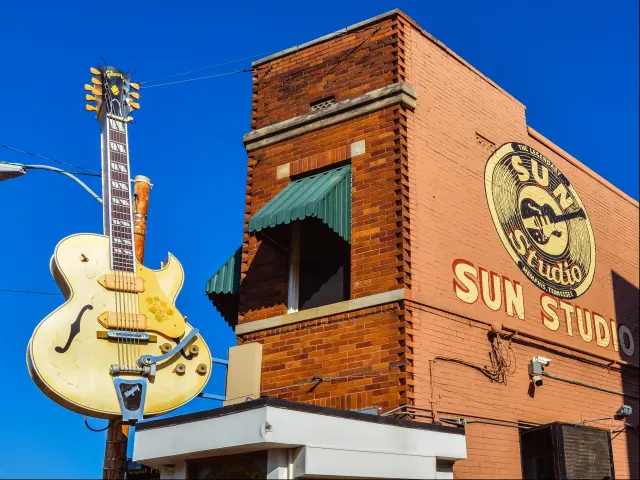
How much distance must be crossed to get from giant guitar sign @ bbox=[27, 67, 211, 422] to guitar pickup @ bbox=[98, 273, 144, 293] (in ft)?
0.04

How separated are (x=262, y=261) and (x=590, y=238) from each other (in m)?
Result: 6.25

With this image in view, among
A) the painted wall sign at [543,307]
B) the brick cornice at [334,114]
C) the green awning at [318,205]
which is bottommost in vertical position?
the painted wall sign at [543,307]

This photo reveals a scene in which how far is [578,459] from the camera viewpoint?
11828mm

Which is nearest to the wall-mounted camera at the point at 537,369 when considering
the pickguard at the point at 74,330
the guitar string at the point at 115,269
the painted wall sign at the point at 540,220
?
the painted wall sign at the point at 540,220

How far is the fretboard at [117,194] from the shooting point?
11.5m

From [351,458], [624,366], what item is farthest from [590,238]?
[351,458]

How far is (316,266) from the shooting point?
1244cm

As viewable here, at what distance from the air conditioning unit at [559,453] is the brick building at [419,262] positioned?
34 millimetres

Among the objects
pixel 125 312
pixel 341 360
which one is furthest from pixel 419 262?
pixel 125 312

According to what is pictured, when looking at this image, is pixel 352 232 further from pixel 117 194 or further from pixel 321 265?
pixel 117 194

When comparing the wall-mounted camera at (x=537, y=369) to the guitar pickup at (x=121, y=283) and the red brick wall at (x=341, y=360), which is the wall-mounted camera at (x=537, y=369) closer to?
the red brick wall at (x=341, y=360)

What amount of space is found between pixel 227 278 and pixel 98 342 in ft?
10.1

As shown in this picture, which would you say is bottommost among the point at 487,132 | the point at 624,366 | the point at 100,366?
the point at 100,366

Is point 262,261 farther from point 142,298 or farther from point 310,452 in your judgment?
point 310,452
